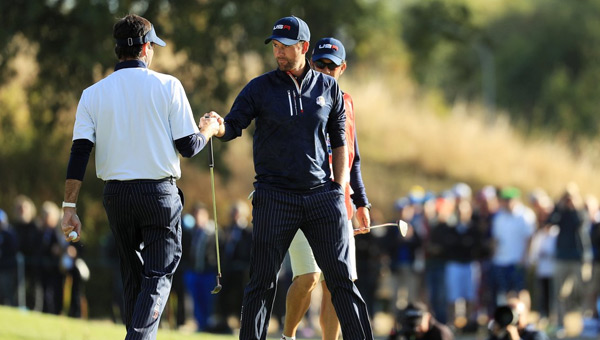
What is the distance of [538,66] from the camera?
62500mm

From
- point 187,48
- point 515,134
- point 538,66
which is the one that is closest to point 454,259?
point 187,48

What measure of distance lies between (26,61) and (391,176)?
11.9m

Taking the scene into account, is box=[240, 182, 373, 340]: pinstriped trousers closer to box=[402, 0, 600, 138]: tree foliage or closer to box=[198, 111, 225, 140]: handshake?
box=[198, 111, 225, 140]: handshake

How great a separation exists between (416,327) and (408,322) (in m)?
0.09

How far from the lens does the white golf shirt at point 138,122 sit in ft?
26.6

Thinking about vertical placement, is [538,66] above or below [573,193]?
above

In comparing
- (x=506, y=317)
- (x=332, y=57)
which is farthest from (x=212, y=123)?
(x=506, y=317)

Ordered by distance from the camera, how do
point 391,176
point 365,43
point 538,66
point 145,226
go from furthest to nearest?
point 538,66
point 391,176
point 365,43
point 145,226

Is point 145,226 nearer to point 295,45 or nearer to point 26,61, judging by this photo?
point 295,45

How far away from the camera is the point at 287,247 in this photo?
8477mm

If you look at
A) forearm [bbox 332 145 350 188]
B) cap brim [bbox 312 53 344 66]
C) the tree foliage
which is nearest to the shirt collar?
forearm [bbox 332 145 350 188]

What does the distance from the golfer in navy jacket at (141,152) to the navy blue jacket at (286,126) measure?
1.27 ft

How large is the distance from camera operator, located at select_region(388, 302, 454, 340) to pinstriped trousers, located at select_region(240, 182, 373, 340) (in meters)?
2.75

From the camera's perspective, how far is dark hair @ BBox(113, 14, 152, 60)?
820 centimetres
